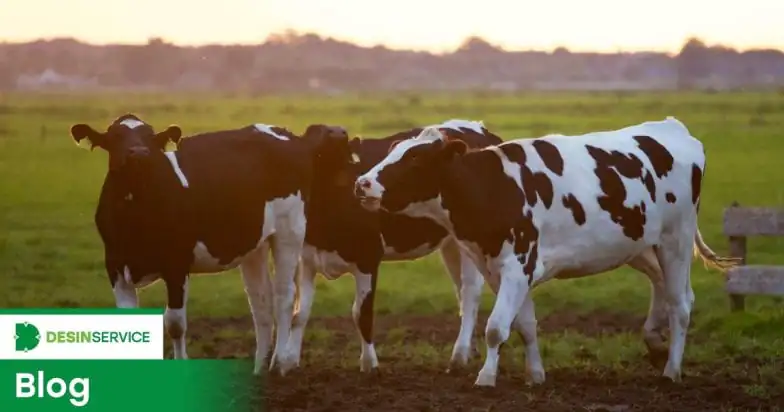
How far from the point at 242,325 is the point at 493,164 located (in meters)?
3.24

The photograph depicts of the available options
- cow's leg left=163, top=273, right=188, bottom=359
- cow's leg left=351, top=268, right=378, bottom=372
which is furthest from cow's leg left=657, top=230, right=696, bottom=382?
cow's leg left=163, top=273, right=188, bottom=359

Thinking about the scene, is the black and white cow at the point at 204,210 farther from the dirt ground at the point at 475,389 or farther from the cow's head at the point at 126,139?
the dirt ground at the point at 475,389

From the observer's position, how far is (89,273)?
11539mm

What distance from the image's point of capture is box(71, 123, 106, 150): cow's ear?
7.48m

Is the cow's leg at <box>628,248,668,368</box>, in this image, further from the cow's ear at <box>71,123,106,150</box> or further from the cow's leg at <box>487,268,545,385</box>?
the cow's ear at <box>71,123,106,150</box>

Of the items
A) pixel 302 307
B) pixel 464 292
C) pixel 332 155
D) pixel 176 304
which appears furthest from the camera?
pixel 464 292

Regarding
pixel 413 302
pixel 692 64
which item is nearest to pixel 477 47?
pixel 692 64

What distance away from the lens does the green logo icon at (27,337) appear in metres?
7.09

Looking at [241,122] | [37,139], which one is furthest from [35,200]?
[241,122]

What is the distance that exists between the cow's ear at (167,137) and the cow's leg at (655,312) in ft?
8.82

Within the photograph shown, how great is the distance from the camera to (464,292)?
9.09 m

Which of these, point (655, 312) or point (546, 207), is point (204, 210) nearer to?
point (546, 207)

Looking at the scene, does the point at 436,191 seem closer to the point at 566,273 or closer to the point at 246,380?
the point at 566,273

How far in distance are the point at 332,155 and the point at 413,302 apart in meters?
2.61
